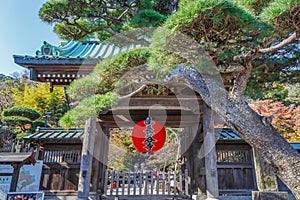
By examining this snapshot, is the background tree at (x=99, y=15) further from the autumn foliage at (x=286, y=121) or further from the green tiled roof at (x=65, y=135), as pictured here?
the autumn foliage at (x=286, y=121)

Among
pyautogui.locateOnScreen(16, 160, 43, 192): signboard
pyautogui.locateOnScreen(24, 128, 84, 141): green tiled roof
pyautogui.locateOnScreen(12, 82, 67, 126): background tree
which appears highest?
pyautogui.locateOnScreen(12, 82, 67, 126): background tree

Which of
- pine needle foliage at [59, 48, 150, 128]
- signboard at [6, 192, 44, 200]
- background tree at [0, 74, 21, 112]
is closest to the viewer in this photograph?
pine needle foliage at [59, 48, 150, 128]

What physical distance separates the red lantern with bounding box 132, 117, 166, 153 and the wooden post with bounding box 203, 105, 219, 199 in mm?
1055

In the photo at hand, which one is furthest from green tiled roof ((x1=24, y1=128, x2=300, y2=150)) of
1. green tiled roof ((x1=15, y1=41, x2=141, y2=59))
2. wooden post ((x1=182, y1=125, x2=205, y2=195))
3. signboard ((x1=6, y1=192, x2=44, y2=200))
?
green tiled roof ((x1=15, y1=41, x2=141, y2=59))

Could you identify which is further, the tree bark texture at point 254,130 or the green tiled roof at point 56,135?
the green tiled roof at point 56,135

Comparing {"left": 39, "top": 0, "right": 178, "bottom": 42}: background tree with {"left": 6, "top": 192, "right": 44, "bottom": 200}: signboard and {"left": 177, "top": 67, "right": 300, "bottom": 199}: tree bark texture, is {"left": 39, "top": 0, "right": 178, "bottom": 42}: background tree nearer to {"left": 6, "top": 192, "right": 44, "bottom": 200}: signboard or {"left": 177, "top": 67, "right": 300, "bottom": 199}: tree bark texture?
{"left": 177, "top": 67, "right": 300, "bottom": 199}: tree bark texture

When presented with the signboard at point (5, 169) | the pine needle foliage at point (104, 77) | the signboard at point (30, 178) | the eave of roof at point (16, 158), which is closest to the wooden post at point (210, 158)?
the pine needle foliage at point (104, 77)

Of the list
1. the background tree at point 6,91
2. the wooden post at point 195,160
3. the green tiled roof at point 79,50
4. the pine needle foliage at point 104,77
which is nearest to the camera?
the pine needle foliage at point 104,77

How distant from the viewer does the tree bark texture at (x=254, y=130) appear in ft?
8.82

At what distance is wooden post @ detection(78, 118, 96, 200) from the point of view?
4.06m

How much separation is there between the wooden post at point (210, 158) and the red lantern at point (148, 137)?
3.46 ft

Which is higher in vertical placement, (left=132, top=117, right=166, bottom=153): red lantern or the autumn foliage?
the autumn foliage

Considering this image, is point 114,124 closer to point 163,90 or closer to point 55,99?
point 163,90

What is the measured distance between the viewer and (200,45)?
2990 mm
